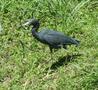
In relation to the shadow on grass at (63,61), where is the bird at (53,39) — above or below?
above

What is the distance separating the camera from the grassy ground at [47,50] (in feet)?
19.7

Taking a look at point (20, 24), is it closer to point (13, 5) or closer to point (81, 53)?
point (13, 5)

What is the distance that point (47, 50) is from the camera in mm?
6797

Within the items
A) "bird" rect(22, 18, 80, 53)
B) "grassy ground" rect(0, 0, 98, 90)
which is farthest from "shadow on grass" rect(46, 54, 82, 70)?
"bird" rect(22, 18, 80, 53)

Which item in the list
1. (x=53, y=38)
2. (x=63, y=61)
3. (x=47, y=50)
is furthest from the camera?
(x=47, y=50)

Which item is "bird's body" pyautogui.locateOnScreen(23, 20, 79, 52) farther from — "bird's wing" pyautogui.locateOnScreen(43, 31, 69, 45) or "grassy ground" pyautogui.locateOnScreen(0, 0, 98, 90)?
"grassy ground" pyautogui.locateOnScreen(0, 0, 98, 90)

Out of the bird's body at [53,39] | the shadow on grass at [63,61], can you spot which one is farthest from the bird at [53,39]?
the shadow on grass at [63,61]

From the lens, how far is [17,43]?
276 inches

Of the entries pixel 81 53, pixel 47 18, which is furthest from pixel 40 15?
pixel 81 53

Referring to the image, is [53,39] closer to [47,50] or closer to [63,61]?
[63,61]

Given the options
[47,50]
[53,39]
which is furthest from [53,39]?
[47,50]

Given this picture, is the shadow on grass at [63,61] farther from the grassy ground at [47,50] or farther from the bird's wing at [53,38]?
the bird's wing at [53,38]

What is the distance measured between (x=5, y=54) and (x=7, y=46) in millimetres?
205

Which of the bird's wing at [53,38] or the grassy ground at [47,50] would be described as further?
the bird's wing at [53,38]
